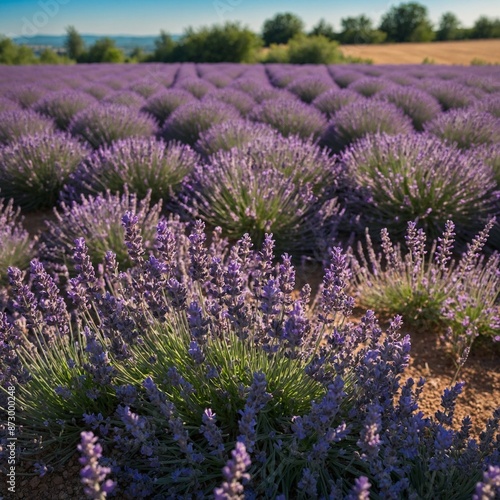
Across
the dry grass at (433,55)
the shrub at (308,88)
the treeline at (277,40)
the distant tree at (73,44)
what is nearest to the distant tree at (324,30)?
the treeline at (277,40)

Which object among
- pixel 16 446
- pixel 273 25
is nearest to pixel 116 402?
pixel 16 446

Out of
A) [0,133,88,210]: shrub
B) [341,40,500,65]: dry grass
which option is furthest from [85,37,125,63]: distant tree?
[0,133,88,210]: shrub

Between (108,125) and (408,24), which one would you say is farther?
(408,24)

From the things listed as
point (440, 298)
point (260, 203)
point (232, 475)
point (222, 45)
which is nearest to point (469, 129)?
point (260, 203)

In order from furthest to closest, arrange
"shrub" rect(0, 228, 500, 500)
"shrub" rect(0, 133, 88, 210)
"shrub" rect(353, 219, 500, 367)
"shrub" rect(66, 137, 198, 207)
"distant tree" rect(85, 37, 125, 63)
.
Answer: "distant tree" rect(85, 37, 125, 63), "shrub" rect(0, 133, 88, 210), "shrub" rect(66, 137, 198, 207), "shrub" rect(353, 219, 500, 367), "shrub" rect(0, 228, 500, 500)

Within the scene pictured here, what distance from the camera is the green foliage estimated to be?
118ft

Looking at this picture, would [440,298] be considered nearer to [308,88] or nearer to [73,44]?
[308,88]

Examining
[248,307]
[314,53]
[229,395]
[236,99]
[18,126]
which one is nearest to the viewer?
[229,395]

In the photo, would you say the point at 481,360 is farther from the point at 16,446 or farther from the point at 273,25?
the point at 273,25

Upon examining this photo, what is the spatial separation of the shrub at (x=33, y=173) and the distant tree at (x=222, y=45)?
2910cm

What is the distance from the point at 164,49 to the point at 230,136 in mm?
35943

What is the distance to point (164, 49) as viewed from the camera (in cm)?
3631

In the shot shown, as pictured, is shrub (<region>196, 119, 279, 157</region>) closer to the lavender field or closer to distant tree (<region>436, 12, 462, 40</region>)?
the lavender field

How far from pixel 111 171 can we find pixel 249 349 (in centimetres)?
298
